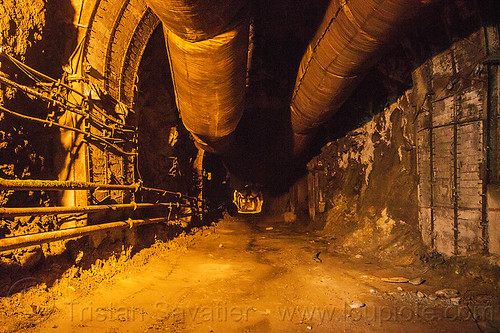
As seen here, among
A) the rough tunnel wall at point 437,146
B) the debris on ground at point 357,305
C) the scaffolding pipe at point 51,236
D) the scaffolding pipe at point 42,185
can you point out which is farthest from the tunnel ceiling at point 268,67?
the debris on ground at point 357,305

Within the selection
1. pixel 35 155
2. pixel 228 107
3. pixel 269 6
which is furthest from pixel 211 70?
pixel 269 6

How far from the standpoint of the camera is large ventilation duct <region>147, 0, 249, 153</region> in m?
2.64

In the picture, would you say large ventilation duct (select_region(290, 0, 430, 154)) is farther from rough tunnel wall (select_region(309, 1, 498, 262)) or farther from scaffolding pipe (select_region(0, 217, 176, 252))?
scaffolding pipe (select_region(0, 217, 176, 252))

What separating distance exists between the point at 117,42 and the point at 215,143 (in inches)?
125

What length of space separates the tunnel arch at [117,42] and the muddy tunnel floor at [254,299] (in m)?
3.01

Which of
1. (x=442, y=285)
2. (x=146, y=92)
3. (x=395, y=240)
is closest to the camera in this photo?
(x=442, y=285)

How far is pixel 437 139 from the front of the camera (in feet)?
15.3

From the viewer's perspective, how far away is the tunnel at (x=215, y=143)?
3.15 m

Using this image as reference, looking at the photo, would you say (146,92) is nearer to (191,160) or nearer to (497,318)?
(191,160)

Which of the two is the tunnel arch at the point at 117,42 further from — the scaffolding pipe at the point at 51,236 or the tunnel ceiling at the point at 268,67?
the scaffolding pipe at the point at 51,236

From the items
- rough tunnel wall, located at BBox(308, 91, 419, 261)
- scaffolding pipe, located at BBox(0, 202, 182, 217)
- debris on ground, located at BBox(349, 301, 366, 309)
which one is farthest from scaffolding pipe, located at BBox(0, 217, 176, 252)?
rough tunnel wall, located at BBox(308, 91, 419, 261)

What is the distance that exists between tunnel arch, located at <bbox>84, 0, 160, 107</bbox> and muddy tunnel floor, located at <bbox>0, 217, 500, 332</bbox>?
3.01 metres

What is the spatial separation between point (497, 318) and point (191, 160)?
8096 mm

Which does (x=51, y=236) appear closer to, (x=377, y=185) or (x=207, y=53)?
(x=207, y=53)
